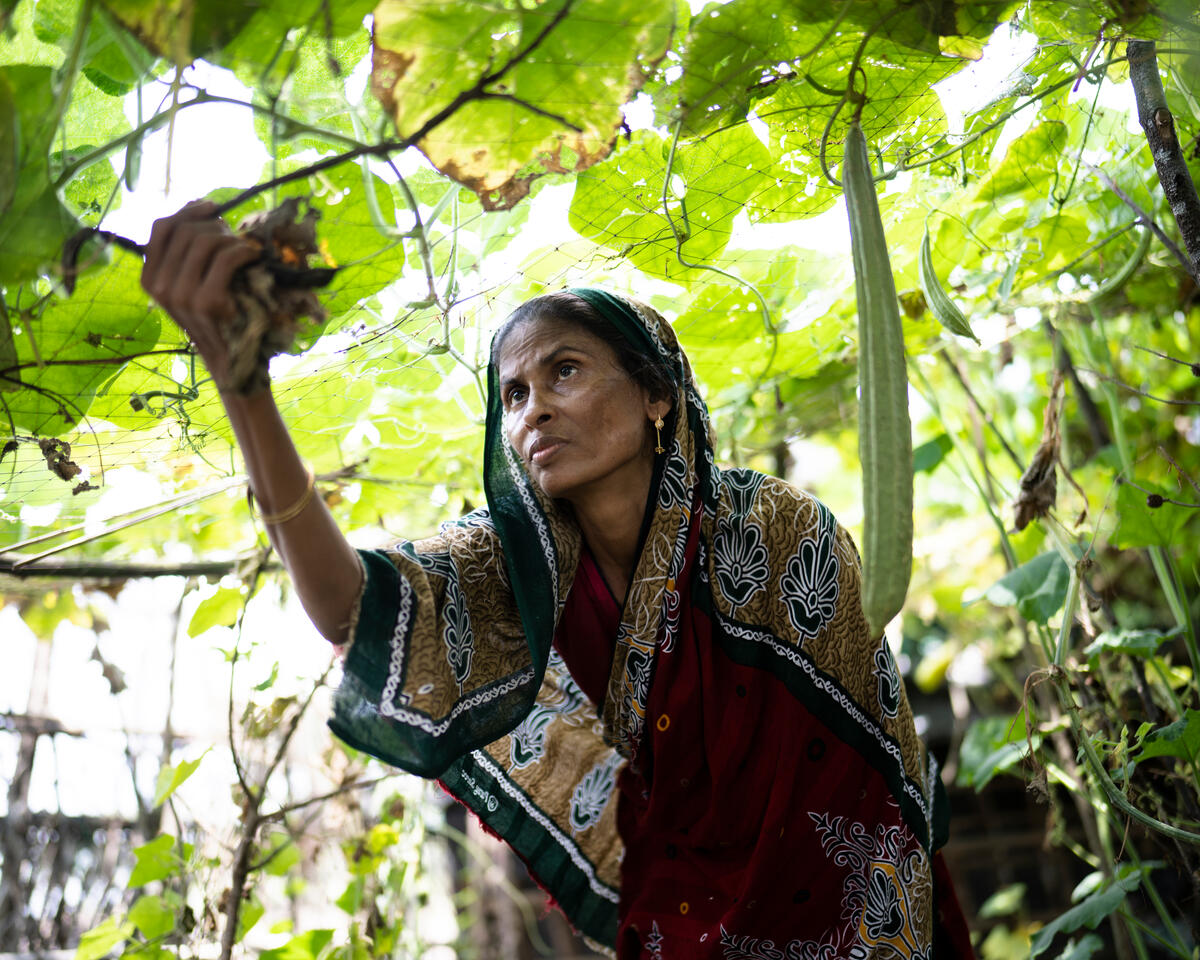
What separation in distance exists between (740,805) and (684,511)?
594 mm

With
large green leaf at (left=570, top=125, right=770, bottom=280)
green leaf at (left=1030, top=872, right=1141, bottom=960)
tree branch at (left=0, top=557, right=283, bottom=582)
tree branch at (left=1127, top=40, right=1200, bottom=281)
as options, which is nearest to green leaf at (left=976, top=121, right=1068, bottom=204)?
tree branch at (left=1127, top=40, right=1200, bottom=281)

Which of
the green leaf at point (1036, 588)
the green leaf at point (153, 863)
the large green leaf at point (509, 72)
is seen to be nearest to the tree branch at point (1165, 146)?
the large green leaf at point (509, 72)

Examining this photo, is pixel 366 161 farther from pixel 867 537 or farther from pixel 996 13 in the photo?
pixel 996 13

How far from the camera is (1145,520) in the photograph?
205cm

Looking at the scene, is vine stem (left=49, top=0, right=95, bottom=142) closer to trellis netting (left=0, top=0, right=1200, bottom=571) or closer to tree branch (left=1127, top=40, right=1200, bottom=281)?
trellis netting (left=0, top=0, right=1200, bottom=571)

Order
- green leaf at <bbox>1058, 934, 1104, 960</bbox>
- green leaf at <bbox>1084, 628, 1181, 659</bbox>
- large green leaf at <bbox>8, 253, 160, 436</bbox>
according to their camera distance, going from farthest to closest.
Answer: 1. green leaf at <bbox>1058, 934, 1104, 960</bbox>
2. green leaf at <bbox>1084, 628, 1181, 659</bbox>
3. large green leaf at <bbox>8, 253, 160, 436</bbox>

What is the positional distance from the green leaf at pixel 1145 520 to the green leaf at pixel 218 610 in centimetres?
208

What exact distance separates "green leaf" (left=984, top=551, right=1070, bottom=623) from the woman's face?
3.31ft

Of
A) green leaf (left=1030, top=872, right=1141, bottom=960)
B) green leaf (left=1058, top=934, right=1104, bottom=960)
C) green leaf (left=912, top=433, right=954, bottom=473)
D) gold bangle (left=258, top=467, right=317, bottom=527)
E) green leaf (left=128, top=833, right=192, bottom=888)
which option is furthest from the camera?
green leaf (left=912, top=433, right=954, bottom=473)

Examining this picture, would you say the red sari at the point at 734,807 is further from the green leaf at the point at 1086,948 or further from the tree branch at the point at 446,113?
the tree branch at the point at 446,113

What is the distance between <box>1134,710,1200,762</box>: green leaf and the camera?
1.79 meters

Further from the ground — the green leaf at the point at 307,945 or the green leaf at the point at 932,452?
the green leaf at the point at 932,452

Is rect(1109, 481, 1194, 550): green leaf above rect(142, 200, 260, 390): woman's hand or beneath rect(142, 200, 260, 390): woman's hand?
beneath

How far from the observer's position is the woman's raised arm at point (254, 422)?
37.9 inches
